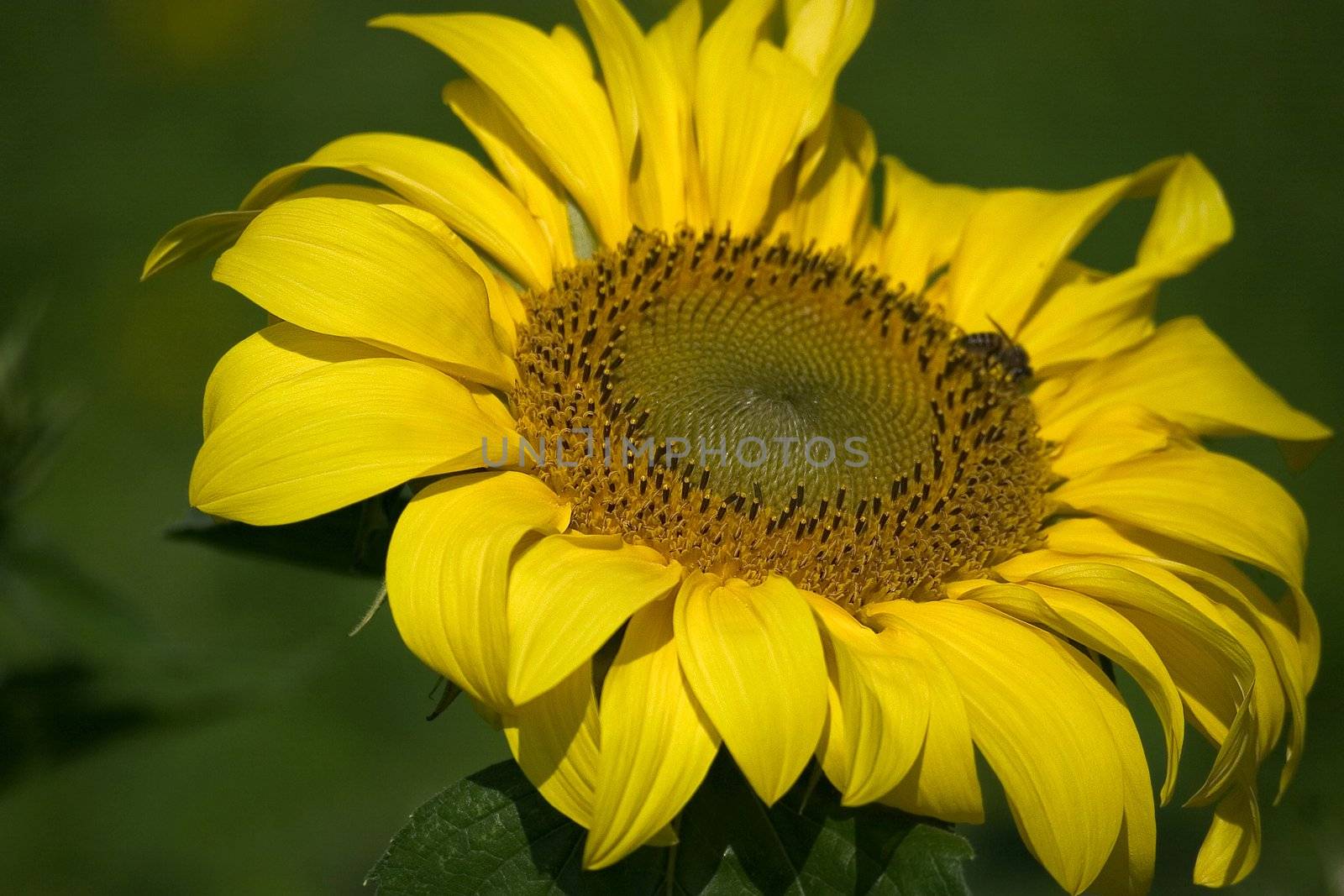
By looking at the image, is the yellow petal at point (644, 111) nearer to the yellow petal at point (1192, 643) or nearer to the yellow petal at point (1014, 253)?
the yellow petal at point (1014, 253)

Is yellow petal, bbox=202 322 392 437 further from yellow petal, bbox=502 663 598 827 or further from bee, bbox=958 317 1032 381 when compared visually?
bee, bbox=958 317 1032 381

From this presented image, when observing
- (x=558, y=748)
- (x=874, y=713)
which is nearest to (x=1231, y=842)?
(x=874, y=713)

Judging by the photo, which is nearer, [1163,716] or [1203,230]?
[1163,716]

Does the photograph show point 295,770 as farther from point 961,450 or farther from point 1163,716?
point 1163,716

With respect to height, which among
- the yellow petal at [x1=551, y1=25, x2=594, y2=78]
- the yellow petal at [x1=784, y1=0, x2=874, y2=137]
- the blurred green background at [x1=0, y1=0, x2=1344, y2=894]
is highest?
the yellow petal at [x1=784, y1=0, x2=874, y2=137]

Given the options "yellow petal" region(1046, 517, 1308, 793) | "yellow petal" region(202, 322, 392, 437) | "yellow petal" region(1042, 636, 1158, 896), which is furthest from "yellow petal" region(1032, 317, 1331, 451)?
"yellow petal" region(202, 322, 392, 437)

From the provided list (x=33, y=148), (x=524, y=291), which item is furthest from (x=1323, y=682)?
(x=33, y=148)

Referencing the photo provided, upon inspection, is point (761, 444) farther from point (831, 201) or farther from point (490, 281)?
point (831, 201)

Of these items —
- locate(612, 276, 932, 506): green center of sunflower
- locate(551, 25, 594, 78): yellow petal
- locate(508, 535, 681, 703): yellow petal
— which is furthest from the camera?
locate(551, 25, 594, 78): yellow petal
